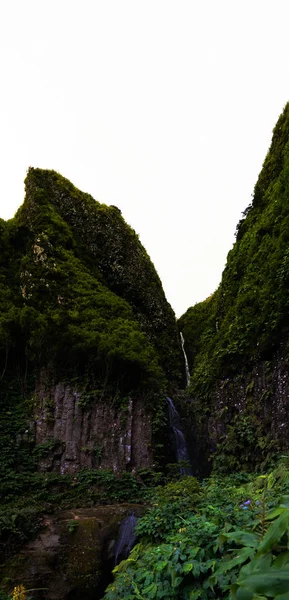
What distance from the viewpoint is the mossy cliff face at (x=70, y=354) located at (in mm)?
13531

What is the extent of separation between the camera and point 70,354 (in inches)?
587

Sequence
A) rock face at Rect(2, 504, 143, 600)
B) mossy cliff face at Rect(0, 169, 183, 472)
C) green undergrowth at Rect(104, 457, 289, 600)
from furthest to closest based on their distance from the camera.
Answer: mossy cliff face at Rect(0, 169, 183, 472) < rock face at Rect(2, 504, 143, 600) < green undergrowth at Rect(104, 457, 289, 600)

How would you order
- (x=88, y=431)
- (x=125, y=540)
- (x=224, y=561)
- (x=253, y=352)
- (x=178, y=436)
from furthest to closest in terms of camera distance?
(x=178, y=436) → (x=88, y=431) → (x=253, y=352) → (x=125, y=540) → (x=224, y=561)

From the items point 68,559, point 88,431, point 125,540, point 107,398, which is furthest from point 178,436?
point 68,559

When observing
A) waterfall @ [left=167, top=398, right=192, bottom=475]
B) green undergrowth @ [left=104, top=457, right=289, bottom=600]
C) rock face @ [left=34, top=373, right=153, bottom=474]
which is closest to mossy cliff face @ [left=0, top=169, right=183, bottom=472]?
rock face @ [left=34, top=373, right=153, bottom=474]

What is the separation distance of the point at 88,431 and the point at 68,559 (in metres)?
5.14

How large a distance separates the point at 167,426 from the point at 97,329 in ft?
15.1

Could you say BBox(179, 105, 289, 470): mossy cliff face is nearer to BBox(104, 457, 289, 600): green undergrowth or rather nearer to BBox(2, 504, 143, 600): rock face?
BBox(2, 504, 143, 600): rock face

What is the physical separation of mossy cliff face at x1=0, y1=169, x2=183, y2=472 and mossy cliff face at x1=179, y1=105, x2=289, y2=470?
7.75 feet

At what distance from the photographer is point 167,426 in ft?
48.5

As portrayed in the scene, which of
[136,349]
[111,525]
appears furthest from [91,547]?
[136,349]

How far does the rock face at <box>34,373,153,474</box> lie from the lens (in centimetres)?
1302

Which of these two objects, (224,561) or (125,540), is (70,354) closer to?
(125,540)

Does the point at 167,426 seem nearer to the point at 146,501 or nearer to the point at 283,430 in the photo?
the point at 146,501
